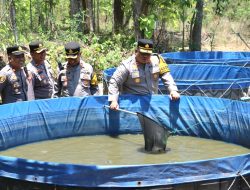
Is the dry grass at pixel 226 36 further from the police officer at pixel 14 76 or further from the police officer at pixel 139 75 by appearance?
the police officer at pixel 14 76

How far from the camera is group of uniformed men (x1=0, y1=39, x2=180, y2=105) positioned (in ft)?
23.3

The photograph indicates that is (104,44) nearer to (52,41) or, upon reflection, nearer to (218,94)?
(52,41)

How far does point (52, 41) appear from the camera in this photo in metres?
16.5

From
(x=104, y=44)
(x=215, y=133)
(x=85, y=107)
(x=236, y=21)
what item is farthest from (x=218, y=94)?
(x=236, y=21)

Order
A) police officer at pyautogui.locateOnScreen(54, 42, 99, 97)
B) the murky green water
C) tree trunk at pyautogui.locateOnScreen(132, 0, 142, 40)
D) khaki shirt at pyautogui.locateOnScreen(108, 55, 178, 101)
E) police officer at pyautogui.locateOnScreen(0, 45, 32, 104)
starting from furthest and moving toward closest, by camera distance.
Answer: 1. tree trunk at pyautogui.locateOnScreen(132, 0, 142, 40)
2. khaki shirt at pyautogui.locateOnScreen(108, 55, 178, 101)
3. police officer at pyautogui.locateOnScreen(54, 42, 99, 97)
4. police officer at pyautogui.locateOnScreen(0, 45, 32, 104)
5. the murky green water

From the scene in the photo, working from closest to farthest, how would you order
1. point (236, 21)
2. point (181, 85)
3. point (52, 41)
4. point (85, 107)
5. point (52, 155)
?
point (52, 155) → point (85, 107) → point (181, 85) → point (52, 41) → point (236, 21)

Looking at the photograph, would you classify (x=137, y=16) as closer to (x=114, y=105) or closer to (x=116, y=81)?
(x=116, y=81)

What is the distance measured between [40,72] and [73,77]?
481 millimetres

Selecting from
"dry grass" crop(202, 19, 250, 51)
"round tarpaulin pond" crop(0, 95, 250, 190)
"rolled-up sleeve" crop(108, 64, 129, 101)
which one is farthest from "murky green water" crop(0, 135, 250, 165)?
"dry grass" crop(202, 19, 250, 51)

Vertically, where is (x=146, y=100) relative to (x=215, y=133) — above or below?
above

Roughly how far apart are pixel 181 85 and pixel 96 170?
225 inches

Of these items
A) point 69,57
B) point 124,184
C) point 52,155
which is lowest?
point 52,155

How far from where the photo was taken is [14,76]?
6.99 m

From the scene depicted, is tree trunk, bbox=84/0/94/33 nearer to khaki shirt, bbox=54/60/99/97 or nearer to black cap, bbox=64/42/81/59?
khaki shirt, bbox=54/60/99/97
